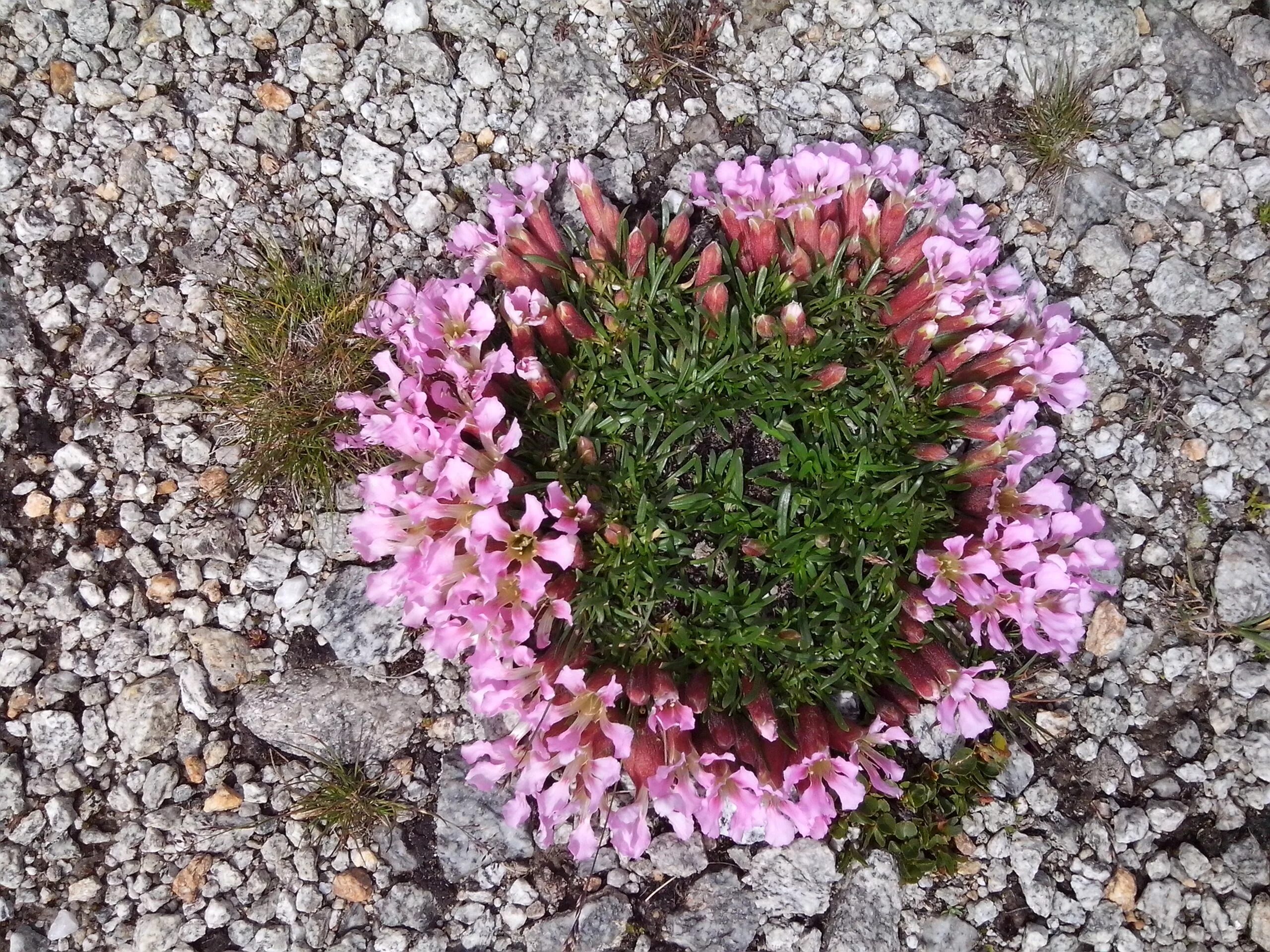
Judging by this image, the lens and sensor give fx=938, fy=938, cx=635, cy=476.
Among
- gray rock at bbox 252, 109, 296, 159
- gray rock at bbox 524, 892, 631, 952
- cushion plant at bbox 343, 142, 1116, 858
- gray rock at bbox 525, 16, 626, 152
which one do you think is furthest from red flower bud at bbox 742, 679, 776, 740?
gray rock at bbox 252, 109, 296, 159

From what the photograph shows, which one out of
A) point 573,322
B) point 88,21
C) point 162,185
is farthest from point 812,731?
point 88,21

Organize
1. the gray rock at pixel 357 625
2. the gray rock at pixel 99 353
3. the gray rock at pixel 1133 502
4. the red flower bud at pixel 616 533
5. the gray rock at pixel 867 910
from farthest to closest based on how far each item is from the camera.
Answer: the gray rock at pixel 1133 502
the gray rock at pixel 99 353
the gray rock at pixel 357 625
the gray rock at pixel 867 910
the red flower bud at pixel 616 533

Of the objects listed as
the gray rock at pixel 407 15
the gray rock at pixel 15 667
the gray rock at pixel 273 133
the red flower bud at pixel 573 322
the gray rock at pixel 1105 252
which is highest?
the gray rock at pixel 1105 252

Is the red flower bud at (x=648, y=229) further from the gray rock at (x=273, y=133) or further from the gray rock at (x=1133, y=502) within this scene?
the gray rock at (x=1133, y=502)

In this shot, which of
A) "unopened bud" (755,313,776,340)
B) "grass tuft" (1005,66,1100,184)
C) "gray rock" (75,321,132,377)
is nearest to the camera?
"unopened bud" (755,313,776,340)

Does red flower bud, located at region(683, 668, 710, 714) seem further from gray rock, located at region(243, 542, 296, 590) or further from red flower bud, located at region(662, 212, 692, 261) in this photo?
gray rock, located at region(243, 542, 296, 590)

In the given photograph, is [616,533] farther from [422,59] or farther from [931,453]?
[422,59]

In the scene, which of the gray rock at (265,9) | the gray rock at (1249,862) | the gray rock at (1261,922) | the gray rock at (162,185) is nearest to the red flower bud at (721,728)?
the gray rock at (1249,862)
